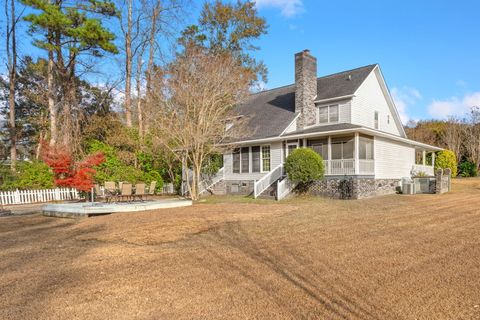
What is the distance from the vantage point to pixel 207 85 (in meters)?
17.0

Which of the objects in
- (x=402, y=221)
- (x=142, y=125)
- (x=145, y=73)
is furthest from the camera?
(x=145, y=73)

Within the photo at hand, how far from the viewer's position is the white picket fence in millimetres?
17391

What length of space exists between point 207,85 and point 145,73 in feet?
39.7

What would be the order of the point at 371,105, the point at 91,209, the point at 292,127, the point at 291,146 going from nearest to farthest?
the point at 91,209 → the point at 291,146 → the point at 292,127 → the point at 371,105

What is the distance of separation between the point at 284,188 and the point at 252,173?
3.74 meters

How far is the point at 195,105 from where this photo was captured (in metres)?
16.9

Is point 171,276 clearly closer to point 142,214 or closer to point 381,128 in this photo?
point 142,214

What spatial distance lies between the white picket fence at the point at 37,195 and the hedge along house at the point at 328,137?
8542 mm

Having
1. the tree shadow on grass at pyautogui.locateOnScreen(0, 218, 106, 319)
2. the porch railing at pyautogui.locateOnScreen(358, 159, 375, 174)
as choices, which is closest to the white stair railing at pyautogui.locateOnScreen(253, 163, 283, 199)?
the porch railing at pyautogui.locateOnScreen(358, 159, 375, 174)

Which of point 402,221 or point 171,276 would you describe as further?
point 402,221

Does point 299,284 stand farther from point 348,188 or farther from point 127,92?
point 127,92

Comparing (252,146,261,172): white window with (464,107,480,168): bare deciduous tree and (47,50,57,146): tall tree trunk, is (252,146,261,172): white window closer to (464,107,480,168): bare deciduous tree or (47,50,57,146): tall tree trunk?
(47,50,57,146): tall tree trunk

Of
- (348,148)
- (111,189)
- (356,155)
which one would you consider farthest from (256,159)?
(111,189)

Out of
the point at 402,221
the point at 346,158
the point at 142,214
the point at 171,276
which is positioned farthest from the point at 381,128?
the point at 171,276
